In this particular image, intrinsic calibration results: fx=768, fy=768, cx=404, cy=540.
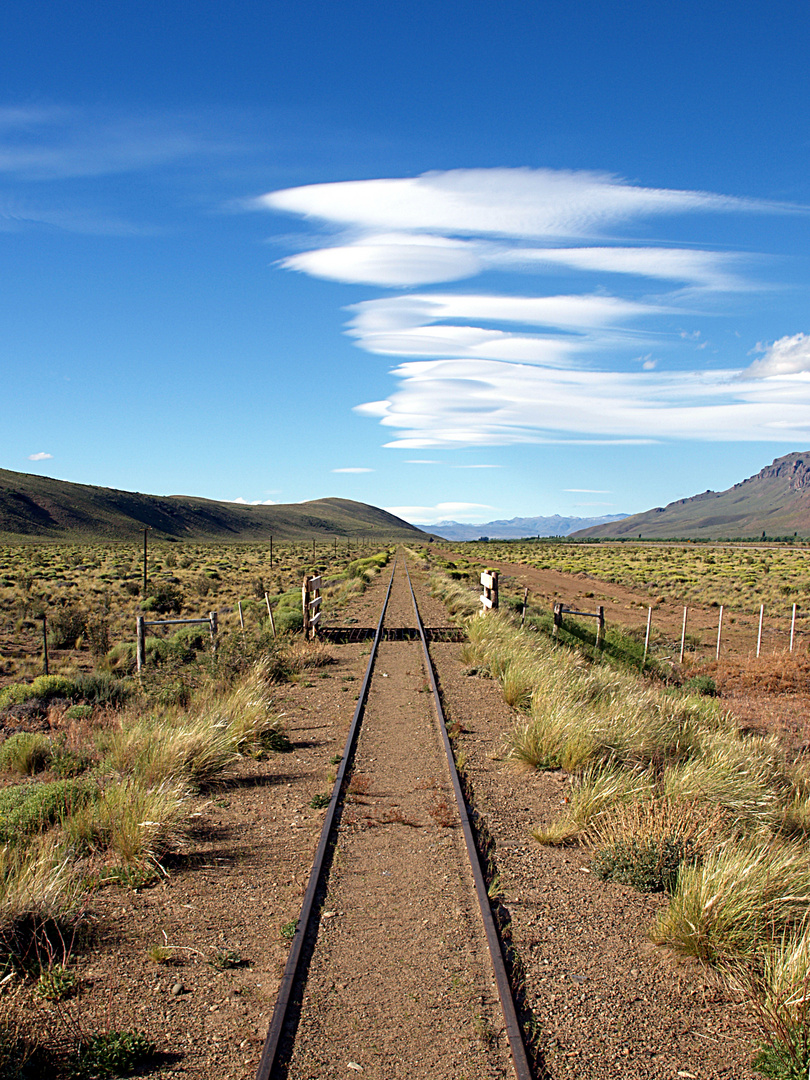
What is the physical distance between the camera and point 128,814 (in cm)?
674

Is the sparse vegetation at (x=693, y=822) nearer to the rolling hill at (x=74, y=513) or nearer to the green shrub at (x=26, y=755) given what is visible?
the green shrub at (x=26, y=755)

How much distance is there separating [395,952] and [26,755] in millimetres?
6878

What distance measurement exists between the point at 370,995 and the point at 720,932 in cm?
232

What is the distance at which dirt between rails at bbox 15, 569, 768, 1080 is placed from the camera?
4.16 metres

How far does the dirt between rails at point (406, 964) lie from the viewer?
4.16 meters

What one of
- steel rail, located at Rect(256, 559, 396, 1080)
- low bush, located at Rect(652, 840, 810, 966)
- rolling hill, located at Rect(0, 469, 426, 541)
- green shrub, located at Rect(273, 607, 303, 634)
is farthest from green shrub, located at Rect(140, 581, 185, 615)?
rolling hill, located at Rect(0, 469, 426, 541)

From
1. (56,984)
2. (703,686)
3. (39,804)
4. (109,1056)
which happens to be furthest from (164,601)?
(109,1056)

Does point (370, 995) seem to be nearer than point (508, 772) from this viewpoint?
Yes

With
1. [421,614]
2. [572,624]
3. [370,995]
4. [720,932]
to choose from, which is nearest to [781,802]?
[720,932]

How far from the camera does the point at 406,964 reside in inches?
195

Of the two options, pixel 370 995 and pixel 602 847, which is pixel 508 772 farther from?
pixel 370 995

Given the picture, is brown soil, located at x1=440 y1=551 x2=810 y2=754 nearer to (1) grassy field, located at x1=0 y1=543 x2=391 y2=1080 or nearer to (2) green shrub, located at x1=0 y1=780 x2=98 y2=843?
(1) grassy field, located at x1=0 y1=543 x2=391 y2=1080

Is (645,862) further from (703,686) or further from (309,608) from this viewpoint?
(309,608)

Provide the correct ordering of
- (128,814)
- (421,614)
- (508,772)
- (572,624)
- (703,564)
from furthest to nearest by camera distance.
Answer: (703,564), (421,614), (572,624), (508,772), (128,814)
